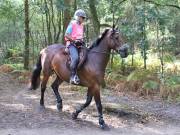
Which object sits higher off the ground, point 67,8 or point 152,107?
point 67,8

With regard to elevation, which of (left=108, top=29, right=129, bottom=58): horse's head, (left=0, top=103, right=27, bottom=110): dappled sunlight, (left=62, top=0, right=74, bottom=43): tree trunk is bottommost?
(left=0, top=103, right=27, bottom=110): dappled sunlight

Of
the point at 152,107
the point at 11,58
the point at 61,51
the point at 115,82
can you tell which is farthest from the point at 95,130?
the point at 11,58

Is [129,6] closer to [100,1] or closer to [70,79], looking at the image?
[100,1]

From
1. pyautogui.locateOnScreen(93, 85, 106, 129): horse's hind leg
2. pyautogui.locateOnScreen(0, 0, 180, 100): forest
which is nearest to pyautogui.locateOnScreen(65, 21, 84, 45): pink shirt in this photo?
pyautogui.locateOnScreen(93, 85, 106, 129): horse's hind leg

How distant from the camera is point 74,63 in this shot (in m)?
9.22

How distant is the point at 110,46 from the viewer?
9195 millimetres

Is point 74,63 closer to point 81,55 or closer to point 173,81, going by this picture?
point 81,55

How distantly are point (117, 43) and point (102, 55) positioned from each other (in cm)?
53

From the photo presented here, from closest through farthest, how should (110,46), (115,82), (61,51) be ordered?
1. (110,46)
2. (61,51)
3. (115,82)

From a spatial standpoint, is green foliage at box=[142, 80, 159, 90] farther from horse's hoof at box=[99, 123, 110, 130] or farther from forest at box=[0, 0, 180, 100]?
horse's hoof at box=[99, 123, 110, 130]

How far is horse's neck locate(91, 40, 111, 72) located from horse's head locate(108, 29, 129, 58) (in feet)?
0.58

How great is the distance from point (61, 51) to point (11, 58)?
45.9 feet

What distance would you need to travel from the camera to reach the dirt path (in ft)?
28.5

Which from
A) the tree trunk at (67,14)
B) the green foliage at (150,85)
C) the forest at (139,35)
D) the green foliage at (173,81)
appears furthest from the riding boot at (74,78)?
the tree trunk at (67,14)
